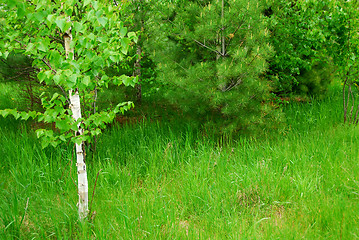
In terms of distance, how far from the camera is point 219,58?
188 inches

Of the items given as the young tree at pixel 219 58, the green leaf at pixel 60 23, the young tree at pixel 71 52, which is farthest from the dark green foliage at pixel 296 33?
the green leaf at pixel 60 23

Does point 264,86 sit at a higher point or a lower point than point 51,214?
higher

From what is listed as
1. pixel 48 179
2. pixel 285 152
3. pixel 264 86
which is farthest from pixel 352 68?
pixel 48 179

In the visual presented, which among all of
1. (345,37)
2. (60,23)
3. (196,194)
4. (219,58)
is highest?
(345,37)

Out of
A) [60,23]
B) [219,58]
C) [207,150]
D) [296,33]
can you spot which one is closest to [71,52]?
[60,23]

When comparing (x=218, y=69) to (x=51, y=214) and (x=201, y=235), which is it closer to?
(x=201, y=235)

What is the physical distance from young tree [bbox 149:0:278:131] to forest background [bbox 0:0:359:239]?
20 millimetres

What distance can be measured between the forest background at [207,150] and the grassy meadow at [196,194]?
0.02 meters

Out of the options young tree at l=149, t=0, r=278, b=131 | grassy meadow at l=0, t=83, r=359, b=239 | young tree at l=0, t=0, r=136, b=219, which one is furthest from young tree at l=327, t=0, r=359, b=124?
young tree at l=0, t=0, r=136, b=219

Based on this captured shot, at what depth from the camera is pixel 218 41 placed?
477cm

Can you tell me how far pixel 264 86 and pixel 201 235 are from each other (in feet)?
8.71

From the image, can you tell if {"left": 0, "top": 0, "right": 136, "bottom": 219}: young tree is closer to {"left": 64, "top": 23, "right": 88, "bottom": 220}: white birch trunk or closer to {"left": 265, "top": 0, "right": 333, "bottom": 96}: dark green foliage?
{"left": 64, "top": 23, "right": 88, "bottom": 220}: white birch trunk

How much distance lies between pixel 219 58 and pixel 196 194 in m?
2.45

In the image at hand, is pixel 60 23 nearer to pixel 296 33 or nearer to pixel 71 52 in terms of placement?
pixel 71 52
